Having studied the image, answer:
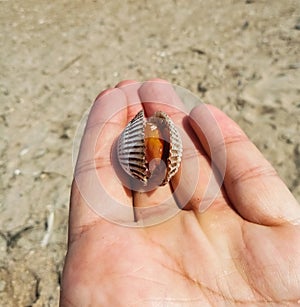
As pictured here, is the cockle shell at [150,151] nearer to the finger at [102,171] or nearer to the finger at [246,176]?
the finger at [102,171]

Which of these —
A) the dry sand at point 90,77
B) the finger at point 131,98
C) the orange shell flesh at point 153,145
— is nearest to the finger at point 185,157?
the finger at point 131,98

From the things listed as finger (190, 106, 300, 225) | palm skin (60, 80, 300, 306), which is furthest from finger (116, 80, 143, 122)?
palm skin (60, 80, 300, 306)

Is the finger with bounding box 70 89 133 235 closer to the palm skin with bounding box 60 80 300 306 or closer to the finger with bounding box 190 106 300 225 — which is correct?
the palm skin with bounding box 60 80 300 306

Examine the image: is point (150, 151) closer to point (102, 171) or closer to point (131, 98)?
point (102, 171)

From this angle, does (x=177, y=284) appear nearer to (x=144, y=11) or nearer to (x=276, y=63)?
(x=276, y=63)

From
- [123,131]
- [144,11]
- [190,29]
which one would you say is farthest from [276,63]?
[123,131]

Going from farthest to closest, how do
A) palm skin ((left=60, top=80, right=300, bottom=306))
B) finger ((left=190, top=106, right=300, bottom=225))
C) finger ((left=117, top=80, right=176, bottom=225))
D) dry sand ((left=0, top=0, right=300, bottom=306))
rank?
dry sand ((left=0, top=0, right=300, bottom=306)) → finger ((left=117, top=80, right=176, bottom=225)) → finger ((left=190, top=106, right=300, bottom=225)) → palm skin ((left=60, top=80, right=300, bottom=306))
